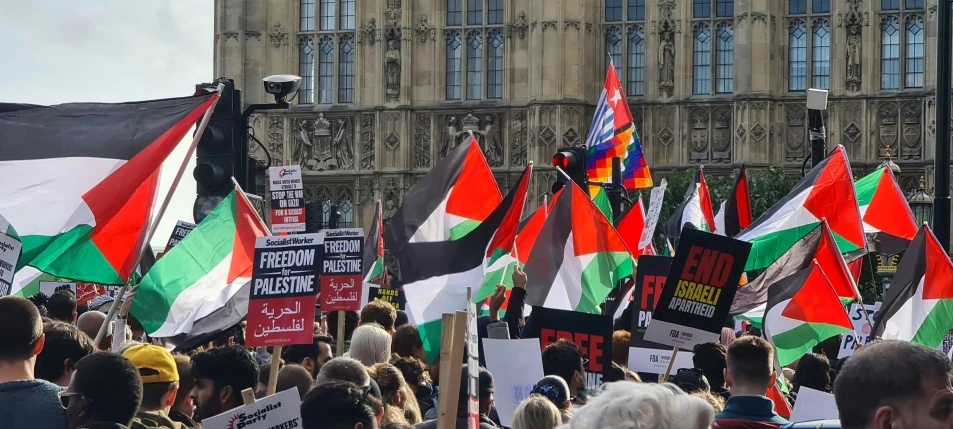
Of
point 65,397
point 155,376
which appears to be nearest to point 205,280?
point 155,376

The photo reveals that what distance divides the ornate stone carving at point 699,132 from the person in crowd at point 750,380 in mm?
34323

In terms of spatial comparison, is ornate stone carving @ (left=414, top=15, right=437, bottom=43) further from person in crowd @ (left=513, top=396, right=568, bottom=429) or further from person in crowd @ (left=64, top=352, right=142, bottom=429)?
person in crowd @ (left=64, top=352, right=142, bottom=429)

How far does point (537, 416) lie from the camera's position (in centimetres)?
621

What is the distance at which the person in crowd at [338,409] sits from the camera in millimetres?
5426

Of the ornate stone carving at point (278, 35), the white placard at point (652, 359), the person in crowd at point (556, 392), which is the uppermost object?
the ornate stone carving at point (278, 35)

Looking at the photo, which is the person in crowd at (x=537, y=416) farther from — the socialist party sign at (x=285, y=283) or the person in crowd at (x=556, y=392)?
the socialist party sign at (x=285, y=283)

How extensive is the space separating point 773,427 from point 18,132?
5.32 meters

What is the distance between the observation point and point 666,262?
37.8 ft

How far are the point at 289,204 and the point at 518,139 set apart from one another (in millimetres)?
24631

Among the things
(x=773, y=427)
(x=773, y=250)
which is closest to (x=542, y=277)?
(x=773, y=250)

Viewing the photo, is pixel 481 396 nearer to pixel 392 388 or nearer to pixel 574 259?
pixel 392 388

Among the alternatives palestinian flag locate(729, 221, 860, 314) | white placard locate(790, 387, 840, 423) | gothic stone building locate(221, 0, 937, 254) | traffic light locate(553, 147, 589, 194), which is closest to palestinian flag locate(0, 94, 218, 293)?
white placard locate(790, 387, 840, 423)

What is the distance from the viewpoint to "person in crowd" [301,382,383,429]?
17.8ft

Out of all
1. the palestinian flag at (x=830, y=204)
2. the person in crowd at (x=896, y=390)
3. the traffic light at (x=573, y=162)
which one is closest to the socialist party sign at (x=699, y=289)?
the person in crowd at (x=896, y=390)
